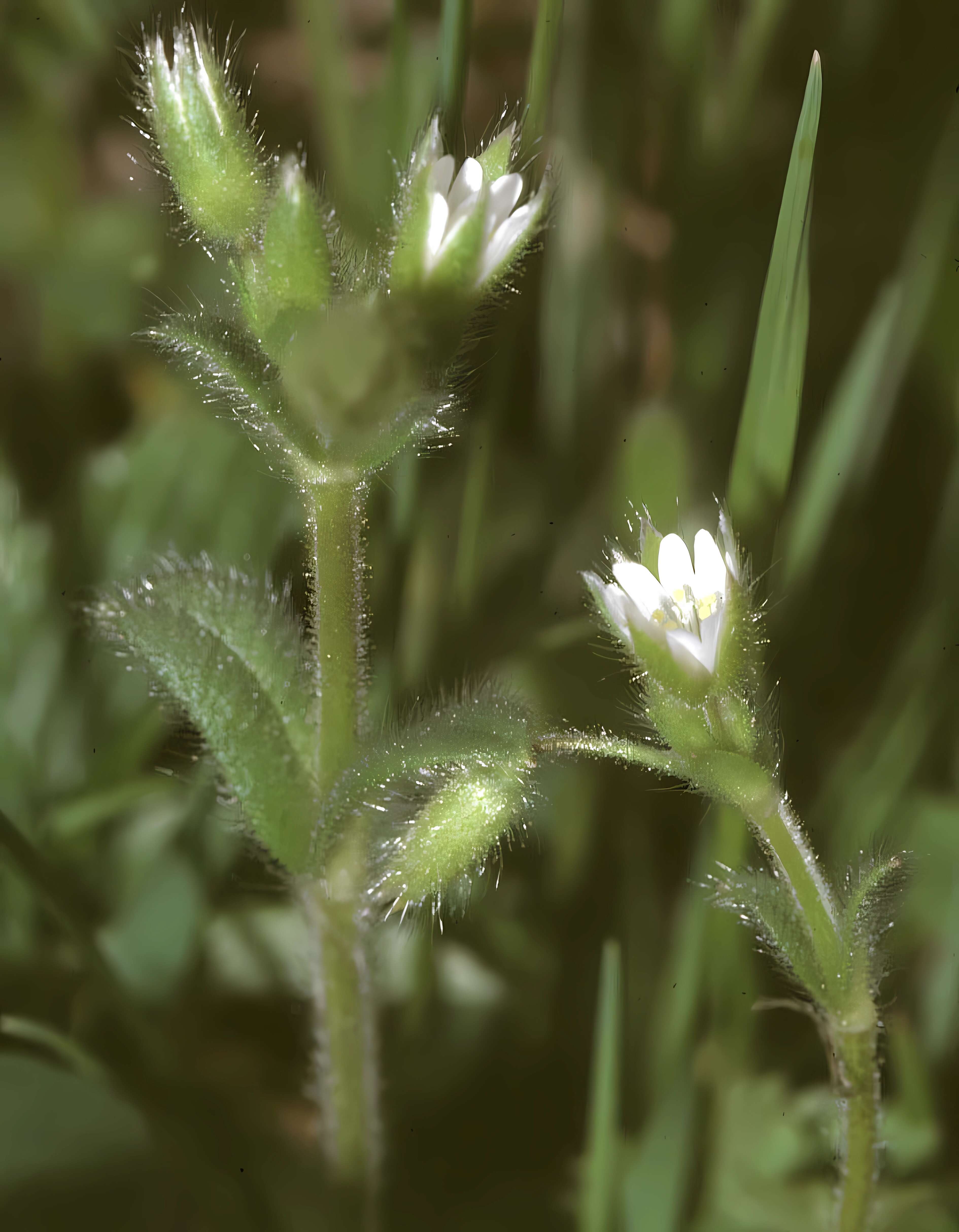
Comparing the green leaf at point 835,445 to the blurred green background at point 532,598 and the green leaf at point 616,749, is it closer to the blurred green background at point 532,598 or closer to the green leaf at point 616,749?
the blurred green background at point 532,598

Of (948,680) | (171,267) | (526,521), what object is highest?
(171,267)

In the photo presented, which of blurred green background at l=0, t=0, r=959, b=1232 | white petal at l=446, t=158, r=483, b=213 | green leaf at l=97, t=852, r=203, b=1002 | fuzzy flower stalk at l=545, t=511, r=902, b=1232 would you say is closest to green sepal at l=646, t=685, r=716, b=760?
fuzzy flower stalk at l=545, t=511, r=902, b=1232

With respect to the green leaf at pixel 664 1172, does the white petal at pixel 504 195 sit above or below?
above

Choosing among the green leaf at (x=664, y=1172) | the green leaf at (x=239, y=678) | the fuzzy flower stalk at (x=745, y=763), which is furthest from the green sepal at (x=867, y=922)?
the green leaf at (x=239, y=678)

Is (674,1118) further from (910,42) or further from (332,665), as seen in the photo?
(910,42)

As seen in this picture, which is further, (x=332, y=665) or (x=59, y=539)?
(x=59, y=539)

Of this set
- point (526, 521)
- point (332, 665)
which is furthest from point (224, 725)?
point (526, 521)
